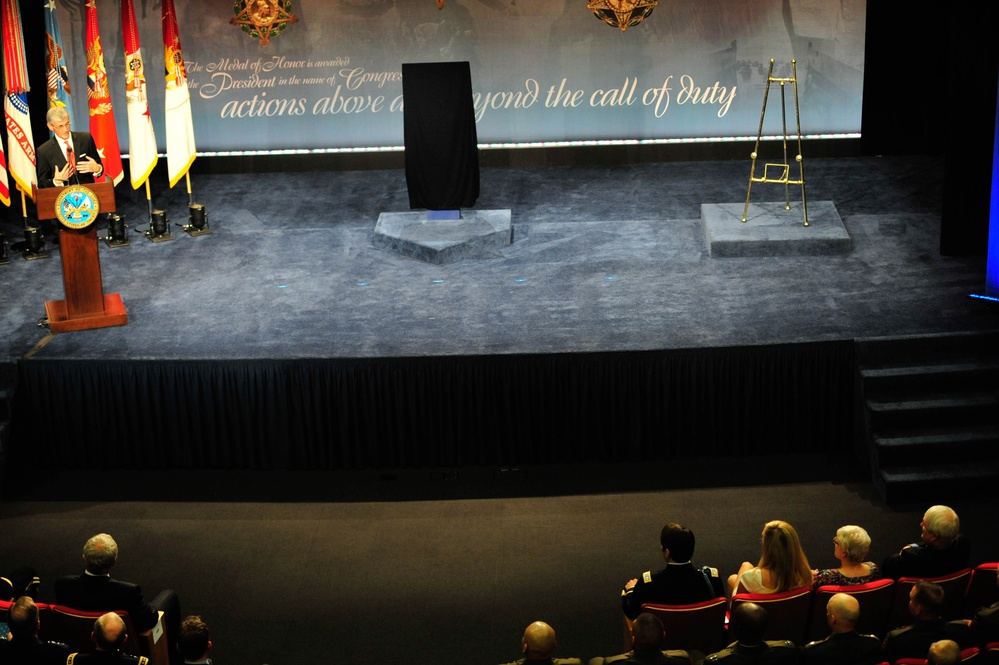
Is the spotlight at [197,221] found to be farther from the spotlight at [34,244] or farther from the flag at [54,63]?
the flag at [54,63]

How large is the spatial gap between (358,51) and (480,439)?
18.4 ft

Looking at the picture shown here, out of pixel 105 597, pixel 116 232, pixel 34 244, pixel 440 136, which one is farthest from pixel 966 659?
pixel 34 244

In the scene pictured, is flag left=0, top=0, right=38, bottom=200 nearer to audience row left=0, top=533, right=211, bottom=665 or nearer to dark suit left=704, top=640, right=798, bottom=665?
audience row left=0, top=533, right=211, bottom=665

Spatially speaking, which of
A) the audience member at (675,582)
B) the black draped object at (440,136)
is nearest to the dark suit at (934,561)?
the audience member at (675,582)

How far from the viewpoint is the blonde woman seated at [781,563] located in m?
5.32

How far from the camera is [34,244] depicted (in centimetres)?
1023

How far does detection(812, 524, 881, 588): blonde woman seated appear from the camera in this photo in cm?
539

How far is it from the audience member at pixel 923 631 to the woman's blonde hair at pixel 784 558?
1.75 ft

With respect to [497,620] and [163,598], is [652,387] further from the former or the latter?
[163,598]

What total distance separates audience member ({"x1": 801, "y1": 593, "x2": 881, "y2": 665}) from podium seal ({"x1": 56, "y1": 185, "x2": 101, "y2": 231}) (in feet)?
18.6

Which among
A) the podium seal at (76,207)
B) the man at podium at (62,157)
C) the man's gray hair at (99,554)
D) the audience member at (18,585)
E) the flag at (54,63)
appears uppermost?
the flag at (54,63)

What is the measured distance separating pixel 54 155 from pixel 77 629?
195 inches

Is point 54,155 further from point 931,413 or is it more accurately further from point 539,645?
point 931,413

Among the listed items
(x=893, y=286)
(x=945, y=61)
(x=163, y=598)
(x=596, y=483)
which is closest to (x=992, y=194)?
(x=893, y=286)
